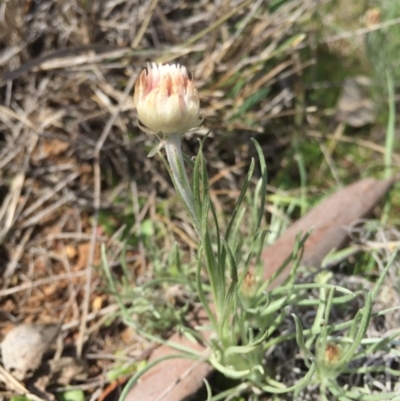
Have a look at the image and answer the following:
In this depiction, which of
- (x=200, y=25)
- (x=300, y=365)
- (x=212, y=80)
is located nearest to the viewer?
(x=300, y=365)

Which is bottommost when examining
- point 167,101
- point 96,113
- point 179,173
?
point 96,113

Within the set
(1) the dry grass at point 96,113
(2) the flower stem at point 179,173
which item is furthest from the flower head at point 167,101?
(1) the dry grass at point 96,113

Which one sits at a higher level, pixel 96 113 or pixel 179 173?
pixel 179 173

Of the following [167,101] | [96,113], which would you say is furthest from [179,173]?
[96,113]

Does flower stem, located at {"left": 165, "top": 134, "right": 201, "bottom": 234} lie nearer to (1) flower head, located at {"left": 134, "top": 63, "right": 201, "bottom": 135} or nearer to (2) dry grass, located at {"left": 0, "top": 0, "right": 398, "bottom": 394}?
(1) flower head, located at {"left": 134, "top": 63, "right": 201, "bottom": 135}

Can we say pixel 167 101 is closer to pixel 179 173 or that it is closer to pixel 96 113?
pixel 179 173

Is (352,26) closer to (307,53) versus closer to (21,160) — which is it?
(307,53)

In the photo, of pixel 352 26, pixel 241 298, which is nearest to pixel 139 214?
pixel 241 298
